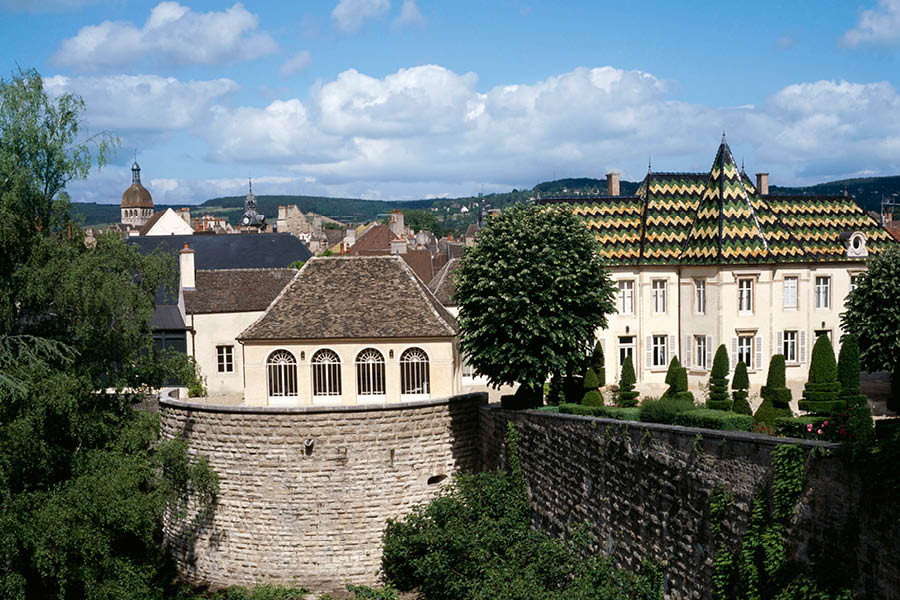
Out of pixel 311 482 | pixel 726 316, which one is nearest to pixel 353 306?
pixel 311 482

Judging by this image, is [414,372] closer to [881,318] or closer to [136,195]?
[881,318]

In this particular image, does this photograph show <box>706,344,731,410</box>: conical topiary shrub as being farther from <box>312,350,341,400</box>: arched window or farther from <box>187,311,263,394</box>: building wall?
<box>187,311,263,394</box>: building wall

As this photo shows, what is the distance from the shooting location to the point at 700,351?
32.8 meters

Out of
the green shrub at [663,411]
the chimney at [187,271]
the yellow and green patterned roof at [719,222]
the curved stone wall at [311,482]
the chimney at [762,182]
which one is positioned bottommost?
the curved stone wall at [311,482]

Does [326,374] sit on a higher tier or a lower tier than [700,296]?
lower

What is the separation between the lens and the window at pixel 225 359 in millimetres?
40562

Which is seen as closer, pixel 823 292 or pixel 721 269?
pixel 721 269

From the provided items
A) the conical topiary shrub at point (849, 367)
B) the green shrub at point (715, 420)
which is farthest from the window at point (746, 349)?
the green shrub at point (715, 420)

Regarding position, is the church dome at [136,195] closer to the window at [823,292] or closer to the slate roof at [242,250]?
the slate roof at [242,250]

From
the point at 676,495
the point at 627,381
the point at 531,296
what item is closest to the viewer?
the point at 676,495

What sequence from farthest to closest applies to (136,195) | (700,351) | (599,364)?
1. (136,195)
2. (700,351)
3. (599,364)

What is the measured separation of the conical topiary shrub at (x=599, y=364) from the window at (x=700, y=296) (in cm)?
404

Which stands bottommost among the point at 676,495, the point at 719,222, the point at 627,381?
the point at 676,495

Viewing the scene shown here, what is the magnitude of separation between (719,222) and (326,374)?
16006 mm
